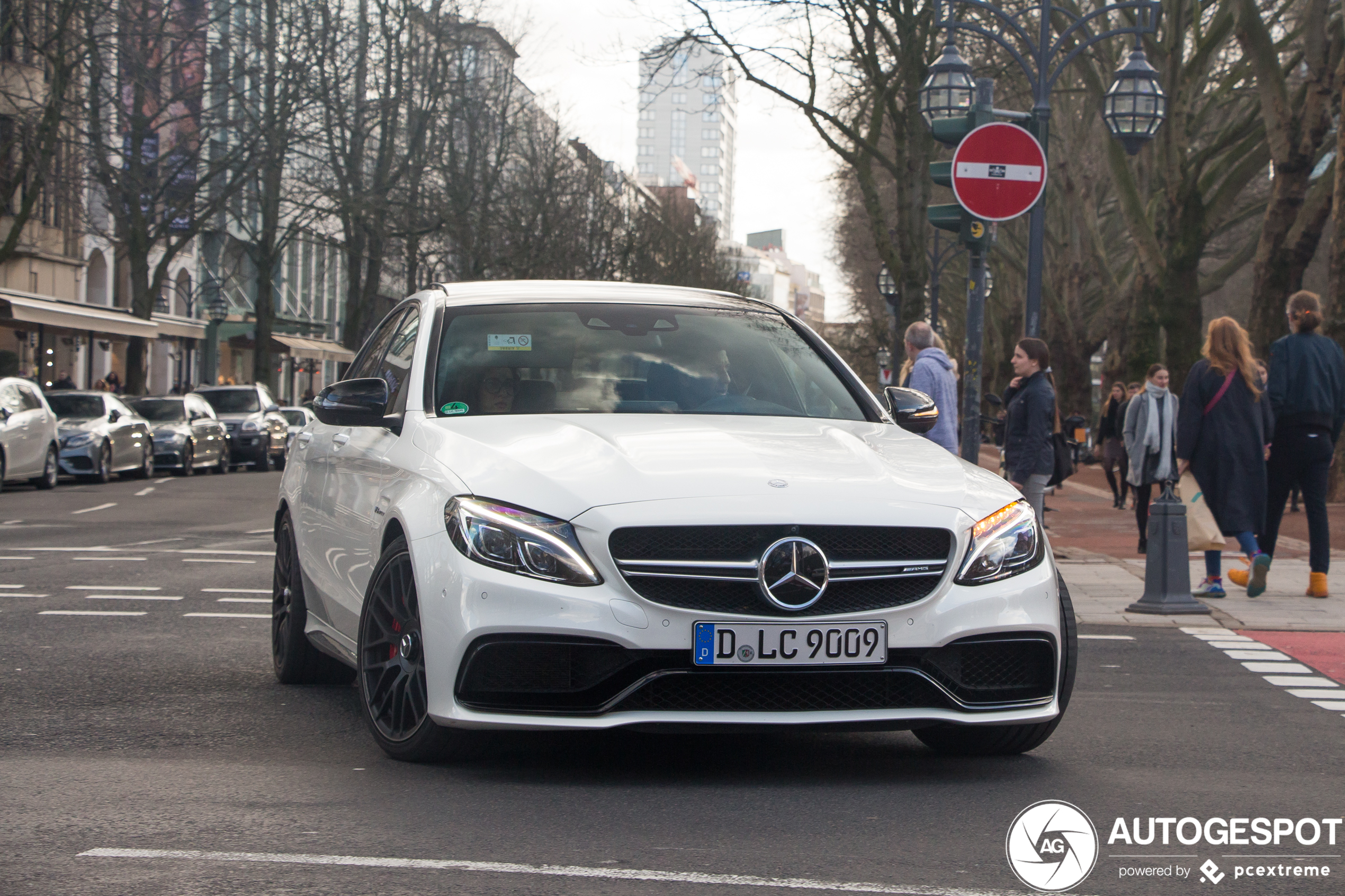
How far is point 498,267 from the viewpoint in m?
57.6

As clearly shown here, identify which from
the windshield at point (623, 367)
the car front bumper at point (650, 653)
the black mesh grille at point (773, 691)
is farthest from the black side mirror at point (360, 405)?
the black mesh grille at point (773, 691)

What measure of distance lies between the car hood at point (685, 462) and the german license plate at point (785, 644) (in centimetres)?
38

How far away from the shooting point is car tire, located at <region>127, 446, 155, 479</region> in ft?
99.2

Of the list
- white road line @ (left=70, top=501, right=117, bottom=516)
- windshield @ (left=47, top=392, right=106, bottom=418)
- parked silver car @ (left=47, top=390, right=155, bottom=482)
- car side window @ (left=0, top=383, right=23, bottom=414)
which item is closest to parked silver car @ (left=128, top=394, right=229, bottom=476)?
parked silver car @ (left=47, top=390, right=155, bottom=482)

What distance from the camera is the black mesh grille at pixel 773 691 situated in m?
5.19

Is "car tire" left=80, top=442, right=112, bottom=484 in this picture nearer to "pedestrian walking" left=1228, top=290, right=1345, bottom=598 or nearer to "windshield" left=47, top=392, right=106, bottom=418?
"windshield" left=47, top=392, right=106, bottom=418

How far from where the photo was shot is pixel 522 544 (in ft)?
17.0

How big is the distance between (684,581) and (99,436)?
24.4 m

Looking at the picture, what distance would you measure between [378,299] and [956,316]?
30.6 m

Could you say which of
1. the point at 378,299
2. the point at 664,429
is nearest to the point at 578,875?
the point at 664,429

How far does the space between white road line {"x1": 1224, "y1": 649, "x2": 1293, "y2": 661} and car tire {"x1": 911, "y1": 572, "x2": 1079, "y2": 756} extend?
11.3 ft

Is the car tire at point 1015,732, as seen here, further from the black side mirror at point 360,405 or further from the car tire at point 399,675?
the black side mirror at point 360,405

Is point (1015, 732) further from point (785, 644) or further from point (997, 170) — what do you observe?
point (997, 170)

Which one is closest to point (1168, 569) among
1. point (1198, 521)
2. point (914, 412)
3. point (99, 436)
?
point (1198, 521)
